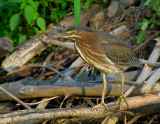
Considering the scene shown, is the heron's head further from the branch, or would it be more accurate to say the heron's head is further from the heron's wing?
the branch

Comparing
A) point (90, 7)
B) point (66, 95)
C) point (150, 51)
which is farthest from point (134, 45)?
point (66, 95)

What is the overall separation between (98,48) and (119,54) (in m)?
0.43

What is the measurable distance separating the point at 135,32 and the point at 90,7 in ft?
4.53

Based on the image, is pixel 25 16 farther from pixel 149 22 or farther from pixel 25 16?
pixel 149 22

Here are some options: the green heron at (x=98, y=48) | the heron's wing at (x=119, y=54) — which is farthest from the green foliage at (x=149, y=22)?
the green heron at (x=98, y=48)

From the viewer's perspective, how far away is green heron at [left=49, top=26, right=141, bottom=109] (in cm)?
365

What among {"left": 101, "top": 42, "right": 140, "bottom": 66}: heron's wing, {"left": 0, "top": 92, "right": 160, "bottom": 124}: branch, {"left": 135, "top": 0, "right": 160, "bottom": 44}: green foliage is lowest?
{"left": 0, "top": 92, "right": 160, "bottom": 124}: branch

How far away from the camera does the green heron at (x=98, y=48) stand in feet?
12.0

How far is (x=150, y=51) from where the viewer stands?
5395 mm

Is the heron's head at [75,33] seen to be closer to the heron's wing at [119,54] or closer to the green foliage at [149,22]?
the heron's wing at [119,54]

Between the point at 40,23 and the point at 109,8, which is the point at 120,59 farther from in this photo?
the point at 109,8

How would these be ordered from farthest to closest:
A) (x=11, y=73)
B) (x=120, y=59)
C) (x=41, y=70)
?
1. (x=41, y=70)
2. (x=11, y=73)
3. (x=120, y=59)

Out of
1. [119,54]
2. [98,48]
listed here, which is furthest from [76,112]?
[119,54]

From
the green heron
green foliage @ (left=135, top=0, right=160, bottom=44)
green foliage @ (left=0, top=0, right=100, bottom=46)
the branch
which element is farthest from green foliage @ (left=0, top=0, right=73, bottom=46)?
the branch
